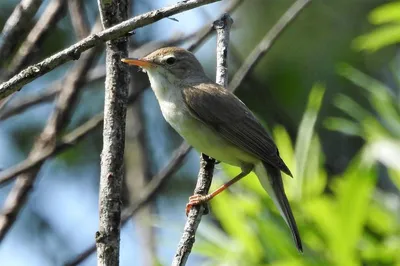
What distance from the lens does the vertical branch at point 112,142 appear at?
7.59ft

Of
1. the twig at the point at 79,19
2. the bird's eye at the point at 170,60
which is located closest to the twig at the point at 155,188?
the bird's eye at the point at 170,60

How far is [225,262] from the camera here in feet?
12.3

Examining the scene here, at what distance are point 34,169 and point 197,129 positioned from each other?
89 centimetres

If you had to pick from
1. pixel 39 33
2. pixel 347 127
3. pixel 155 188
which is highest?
pixel 39 33

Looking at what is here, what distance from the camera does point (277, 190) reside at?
3699 millimetres

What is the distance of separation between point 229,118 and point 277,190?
549mm

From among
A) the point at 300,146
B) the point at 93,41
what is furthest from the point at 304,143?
the point at 93,41

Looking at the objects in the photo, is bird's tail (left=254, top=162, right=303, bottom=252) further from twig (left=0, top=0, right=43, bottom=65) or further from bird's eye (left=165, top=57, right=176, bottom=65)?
twig (left=0, top=0, right=43, bottom=65)

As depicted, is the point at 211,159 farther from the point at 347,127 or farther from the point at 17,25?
the point at 17,25

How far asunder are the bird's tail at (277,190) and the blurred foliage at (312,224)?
0.12 metres

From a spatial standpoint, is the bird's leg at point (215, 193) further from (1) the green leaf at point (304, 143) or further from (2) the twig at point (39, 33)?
(2) the twig at point (39, 33)

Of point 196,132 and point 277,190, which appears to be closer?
point 277,190

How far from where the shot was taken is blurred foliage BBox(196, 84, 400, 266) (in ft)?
11.6

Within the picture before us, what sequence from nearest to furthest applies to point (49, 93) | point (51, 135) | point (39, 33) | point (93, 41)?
1. point (93, 41)
2. point (39, 33)
3. point (51, 135)
4. point (49, 93)
